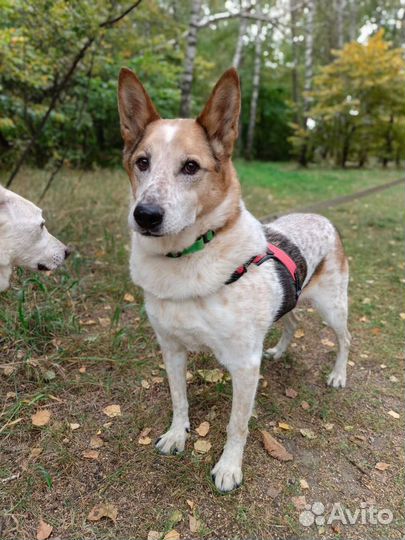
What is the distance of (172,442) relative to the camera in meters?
2.57

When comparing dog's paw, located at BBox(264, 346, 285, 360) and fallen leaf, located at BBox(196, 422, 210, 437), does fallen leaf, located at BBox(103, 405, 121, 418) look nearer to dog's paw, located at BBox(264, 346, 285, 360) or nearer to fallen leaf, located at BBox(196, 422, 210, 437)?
fallen leaf, located at BBox(196, 422, 210, 437)

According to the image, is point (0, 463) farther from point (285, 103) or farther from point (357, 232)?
point (285, 103)

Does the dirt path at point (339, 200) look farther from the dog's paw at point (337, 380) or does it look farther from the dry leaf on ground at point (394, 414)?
the dry leaf on ground at point (394, 414)

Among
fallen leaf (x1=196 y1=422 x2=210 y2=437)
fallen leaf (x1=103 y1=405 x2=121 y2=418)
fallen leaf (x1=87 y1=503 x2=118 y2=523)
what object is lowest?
fallen leaf (x1=196 y1=422 x2=210 y2=437)

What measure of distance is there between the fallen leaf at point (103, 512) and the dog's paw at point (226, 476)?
60cm

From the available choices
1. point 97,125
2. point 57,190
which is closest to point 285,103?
point 97,125

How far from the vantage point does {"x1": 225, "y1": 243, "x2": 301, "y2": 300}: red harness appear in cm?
217

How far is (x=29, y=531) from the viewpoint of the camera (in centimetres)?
204

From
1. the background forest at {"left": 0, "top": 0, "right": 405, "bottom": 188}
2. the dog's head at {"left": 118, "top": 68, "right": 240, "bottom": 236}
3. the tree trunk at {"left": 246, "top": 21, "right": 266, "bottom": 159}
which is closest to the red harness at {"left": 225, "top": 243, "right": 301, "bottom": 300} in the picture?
the dog's head at {"left": 118, "top": 68, "right": 240, "bottom": 236}

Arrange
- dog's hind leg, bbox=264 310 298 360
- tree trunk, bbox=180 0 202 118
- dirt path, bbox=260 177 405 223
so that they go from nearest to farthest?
dog's hind leg, bbox=264 310 298 360
tree trunk, bbox=180 0 202 118
dirt path, bbox=260 177 405 223

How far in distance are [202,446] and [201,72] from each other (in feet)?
43.8

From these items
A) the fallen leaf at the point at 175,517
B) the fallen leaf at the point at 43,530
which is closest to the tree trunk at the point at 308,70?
the fallen leaf at the point at 175,517

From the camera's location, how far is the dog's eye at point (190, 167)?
2.05m

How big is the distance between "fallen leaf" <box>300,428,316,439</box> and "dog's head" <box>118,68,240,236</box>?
1761 mm
